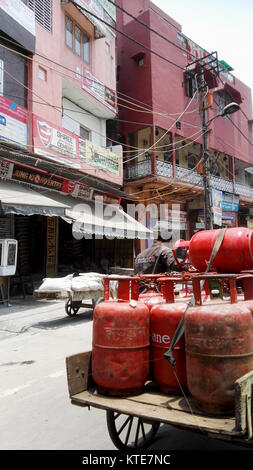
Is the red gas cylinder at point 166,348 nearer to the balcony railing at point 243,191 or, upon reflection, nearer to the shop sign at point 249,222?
the balcony railing at point 243,191

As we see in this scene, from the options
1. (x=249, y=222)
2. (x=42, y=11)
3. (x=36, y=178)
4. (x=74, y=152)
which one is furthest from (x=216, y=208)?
(x=249, y=222)

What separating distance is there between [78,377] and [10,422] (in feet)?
4.71

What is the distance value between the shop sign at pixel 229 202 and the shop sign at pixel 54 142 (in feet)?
39.2

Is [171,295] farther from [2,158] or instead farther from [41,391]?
[2,158]

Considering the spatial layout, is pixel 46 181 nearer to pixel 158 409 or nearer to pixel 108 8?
pixel 108 8

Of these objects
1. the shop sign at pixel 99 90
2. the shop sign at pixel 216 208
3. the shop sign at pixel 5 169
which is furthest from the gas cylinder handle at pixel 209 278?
the shop sign at pixel 99 90

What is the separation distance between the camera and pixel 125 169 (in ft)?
61.1

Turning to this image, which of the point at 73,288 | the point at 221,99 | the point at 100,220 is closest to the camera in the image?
the point at 73,288

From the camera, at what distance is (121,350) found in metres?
2.50

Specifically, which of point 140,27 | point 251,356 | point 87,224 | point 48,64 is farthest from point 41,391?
point 140,27

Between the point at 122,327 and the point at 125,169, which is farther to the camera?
the point at 125,169

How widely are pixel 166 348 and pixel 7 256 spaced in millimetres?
8219

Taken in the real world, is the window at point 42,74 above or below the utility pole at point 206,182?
above

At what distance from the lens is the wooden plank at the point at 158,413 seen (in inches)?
77.4
